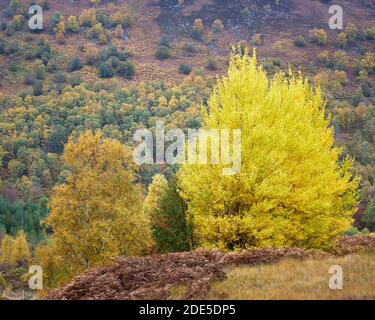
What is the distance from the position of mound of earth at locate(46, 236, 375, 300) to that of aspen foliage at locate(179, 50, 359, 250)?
6.81ft

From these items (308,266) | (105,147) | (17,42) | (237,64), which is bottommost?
(308,266)

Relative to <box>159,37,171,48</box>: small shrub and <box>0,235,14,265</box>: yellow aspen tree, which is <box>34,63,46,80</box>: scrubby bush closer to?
<box>159,37,171,48</box>: small shrub

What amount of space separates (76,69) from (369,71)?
99.0 meters

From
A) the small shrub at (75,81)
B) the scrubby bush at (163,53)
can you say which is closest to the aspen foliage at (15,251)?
the small shrub at (75,81)

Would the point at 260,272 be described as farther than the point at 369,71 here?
No

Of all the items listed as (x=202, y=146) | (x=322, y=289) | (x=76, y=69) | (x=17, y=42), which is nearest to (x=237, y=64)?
(x=202, y=146)

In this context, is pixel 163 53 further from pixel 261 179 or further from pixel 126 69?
pixel 261 179

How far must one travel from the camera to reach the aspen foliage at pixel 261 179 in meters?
18.2

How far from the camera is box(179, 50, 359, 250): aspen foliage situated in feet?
59.6

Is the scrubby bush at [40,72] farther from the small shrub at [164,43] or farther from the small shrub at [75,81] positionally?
the small shrub at [164,43]

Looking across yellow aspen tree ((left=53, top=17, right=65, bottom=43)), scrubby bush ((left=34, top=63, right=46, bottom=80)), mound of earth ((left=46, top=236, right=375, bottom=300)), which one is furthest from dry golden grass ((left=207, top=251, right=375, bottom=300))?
yellow aspen tree ((left=53, top=17, right=65, bottom=43))

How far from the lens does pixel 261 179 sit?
1850 cm
